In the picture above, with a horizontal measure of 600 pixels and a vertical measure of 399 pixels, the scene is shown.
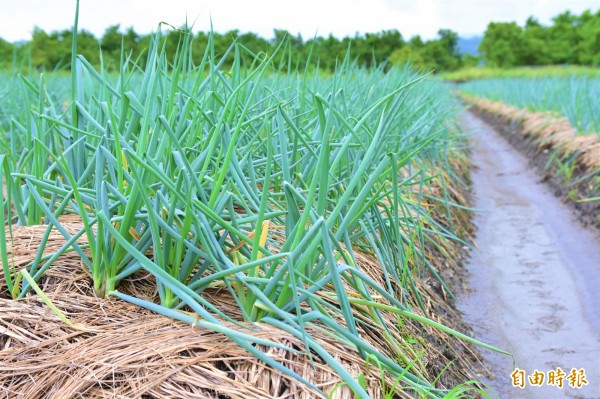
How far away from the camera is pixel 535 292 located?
7.79ft

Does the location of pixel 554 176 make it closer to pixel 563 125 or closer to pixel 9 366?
pixel 563 125

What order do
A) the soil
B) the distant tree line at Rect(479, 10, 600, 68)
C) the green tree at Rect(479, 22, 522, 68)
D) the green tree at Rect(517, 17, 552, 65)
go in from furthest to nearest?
the green tree at Rect(479, 22, 522, 68)
the green tree at Rect(517, 17, 552, 65)
the distant tree line at Rect(479, 10, 600, 68)
the soil

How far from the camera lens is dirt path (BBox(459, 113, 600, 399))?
1.81 meters

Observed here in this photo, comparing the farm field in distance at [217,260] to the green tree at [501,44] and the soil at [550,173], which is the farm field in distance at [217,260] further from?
the green tree at [501,44]

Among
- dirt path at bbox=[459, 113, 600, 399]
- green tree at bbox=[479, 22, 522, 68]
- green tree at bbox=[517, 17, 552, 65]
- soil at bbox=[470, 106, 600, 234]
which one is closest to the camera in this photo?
dirt path at bbox=[459, 113, 600, 399]

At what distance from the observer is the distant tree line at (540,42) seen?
3184 centimetres

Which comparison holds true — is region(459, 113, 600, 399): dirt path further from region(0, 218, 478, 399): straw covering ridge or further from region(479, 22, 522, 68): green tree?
region(479, 22, 522, 68): green tree

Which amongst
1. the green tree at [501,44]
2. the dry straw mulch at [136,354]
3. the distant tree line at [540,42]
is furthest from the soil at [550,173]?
the green tree at [501,44]

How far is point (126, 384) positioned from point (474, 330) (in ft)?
4.37

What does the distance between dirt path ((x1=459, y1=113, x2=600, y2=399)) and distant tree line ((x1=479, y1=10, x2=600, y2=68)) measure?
2968 cm

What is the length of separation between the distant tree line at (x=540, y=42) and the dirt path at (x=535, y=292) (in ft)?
97.4

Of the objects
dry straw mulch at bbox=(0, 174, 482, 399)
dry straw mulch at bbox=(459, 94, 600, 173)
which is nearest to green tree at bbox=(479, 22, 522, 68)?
dry straw mulch at bbox=(459, 94, 600, 173)

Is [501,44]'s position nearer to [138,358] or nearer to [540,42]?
[540,42]

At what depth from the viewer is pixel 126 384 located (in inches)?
37.2
